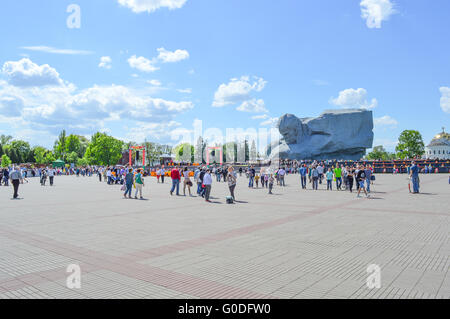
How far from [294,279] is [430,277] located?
201 cm

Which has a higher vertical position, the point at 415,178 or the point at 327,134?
the point at 327,134

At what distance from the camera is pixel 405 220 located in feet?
32.4

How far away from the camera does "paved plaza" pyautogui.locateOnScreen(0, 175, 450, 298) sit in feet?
14.9

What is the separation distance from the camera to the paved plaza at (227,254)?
4539 millimetres

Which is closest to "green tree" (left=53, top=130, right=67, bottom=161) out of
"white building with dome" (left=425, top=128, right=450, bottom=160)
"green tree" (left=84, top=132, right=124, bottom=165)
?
"green tree" (left=84, top=132, right=124, bottom=165)

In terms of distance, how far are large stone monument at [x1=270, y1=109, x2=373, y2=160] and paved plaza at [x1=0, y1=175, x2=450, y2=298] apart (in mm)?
60257

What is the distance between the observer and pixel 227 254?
20.7ft

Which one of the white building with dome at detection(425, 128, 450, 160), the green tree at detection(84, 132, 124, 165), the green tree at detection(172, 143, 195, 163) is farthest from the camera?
the white building with dome at detection(425, 128, 450, 160)

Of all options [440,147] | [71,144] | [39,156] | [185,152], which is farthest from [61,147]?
[440,147]

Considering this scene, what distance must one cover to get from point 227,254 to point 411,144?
100284mm

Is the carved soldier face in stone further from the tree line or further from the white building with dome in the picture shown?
the white building with dome

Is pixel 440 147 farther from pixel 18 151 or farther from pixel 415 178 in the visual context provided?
pixel 18 151
